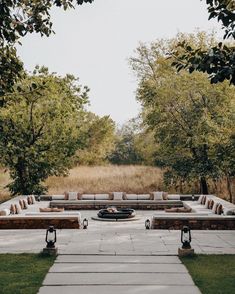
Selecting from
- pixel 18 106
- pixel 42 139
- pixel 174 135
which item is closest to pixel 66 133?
pixel 42 139

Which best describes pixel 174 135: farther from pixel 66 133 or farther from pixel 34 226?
pixel 34 226

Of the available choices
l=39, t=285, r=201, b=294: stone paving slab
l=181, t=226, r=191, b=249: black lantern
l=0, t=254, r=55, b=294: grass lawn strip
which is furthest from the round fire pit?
l=39, t=285, r=201, b=294: stone paving slab

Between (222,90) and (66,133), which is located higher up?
(222,90)

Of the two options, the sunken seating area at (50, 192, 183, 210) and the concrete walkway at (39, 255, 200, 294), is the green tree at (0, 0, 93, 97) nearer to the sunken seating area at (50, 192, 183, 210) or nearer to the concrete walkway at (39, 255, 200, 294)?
the concrete walkway at (39, 255, 200, 294)

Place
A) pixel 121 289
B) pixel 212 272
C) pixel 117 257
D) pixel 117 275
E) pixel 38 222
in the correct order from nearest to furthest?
pixel 121 289
pixel 117 275
pixel 212 272
pixel 117 257
pixel 38 222

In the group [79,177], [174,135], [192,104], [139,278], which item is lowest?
[139,278]

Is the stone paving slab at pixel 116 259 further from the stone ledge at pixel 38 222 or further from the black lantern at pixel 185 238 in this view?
the stone ledge at pixel 38 222

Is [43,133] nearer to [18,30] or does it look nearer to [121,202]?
[121,202]

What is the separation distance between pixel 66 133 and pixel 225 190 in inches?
448

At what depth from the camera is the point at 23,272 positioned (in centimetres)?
1007

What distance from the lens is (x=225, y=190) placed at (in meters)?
29.5

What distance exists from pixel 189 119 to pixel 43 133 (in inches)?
350

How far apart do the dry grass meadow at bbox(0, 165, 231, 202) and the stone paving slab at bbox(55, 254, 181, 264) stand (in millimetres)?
17414

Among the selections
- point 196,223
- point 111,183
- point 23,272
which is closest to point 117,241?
point 196,223
